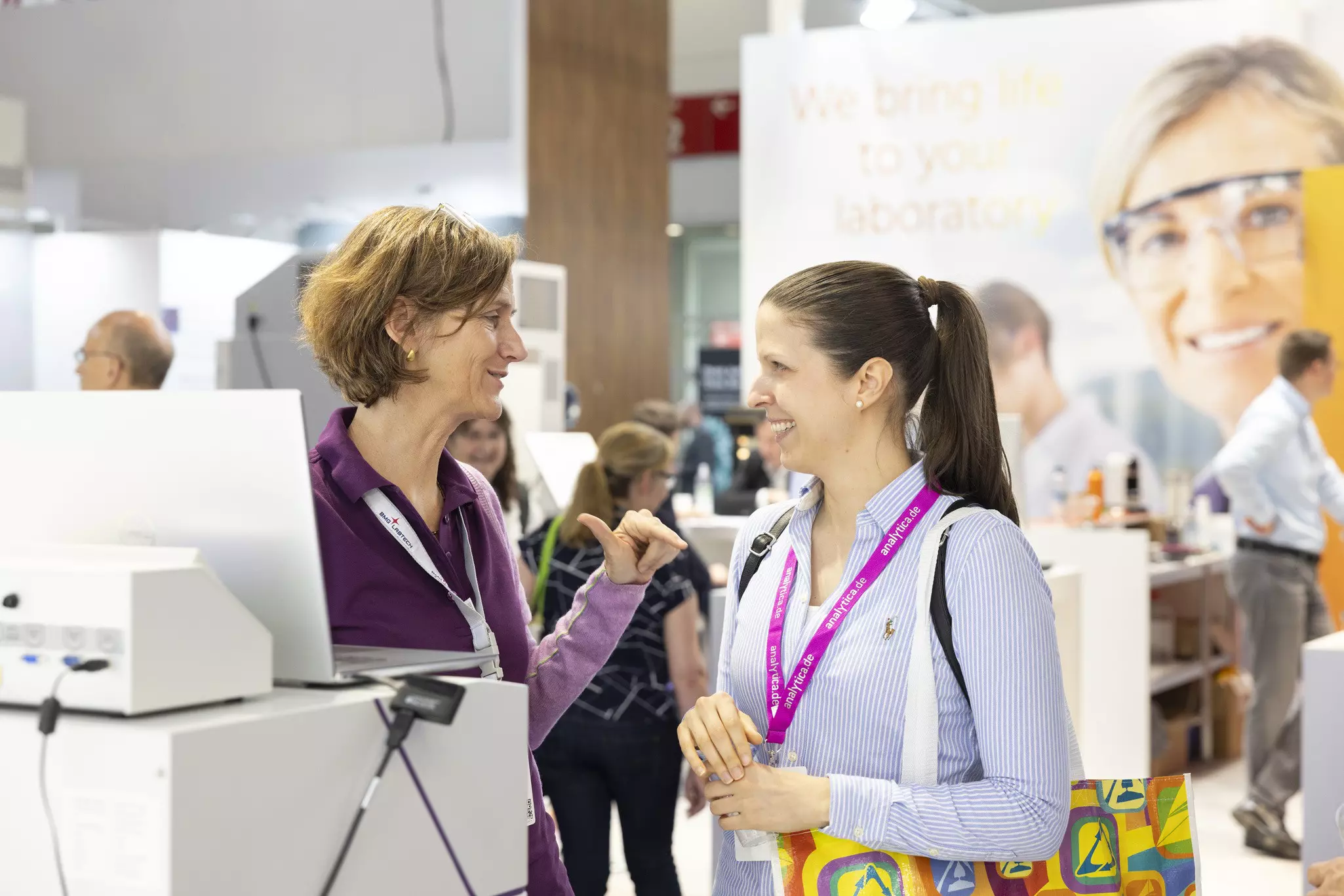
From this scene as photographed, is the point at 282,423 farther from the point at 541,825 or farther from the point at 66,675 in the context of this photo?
the point at 541,825

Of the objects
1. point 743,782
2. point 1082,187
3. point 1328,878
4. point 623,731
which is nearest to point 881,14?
point 1082,187

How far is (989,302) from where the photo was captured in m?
8.37

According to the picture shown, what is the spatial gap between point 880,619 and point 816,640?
3.2 inches

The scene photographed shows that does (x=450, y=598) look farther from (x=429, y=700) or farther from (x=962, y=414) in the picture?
(x=962, y=414)

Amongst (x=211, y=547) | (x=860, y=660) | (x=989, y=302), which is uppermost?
(x=989, y=302)

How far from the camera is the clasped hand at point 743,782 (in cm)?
156

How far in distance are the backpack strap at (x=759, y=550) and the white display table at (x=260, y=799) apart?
0.59 m

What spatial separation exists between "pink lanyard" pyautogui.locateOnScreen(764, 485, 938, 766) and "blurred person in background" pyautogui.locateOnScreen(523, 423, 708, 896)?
1795 mm

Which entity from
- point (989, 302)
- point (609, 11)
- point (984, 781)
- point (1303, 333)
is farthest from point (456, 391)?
point (609, 11)

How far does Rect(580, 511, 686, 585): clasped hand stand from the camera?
1750 mm

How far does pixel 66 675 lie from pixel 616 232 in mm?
7911

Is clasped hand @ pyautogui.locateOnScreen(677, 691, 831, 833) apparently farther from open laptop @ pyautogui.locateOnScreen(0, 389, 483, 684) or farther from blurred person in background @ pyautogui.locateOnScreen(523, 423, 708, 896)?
blurred person in background @ pyautogui.locateOnScreen(523, 423, 708, 896)

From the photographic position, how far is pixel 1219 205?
784 centimetres

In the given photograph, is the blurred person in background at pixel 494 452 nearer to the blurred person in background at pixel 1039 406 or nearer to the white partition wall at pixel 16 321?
the blurred person in background at pixel 1039 406
